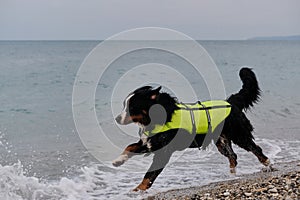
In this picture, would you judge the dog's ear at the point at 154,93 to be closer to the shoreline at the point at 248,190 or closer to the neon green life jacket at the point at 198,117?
the neon green life jacket at the point at 198,117

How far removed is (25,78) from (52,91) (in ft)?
23.5

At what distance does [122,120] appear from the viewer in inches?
223

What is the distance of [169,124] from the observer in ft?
18.9

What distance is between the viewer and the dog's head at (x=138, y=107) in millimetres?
5680

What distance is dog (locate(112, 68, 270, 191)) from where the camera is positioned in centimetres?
570

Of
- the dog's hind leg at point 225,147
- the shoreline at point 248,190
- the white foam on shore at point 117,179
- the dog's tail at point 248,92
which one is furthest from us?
the dog's tail at point 248,92

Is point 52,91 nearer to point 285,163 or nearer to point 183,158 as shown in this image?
point 183,158

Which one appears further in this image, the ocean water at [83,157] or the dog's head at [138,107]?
the ocean water at [83,157]

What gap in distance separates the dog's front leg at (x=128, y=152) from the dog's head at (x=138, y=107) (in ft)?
1.05

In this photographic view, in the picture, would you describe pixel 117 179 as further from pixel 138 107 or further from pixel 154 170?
pixel 138 107

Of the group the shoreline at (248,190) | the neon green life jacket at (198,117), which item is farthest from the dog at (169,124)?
the shoreline at (248,190)

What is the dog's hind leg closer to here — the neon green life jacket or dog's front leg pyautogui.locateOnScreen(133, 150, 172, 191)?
the neon green life jacket

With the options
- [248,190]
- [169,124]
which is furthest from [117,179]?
[248,190]

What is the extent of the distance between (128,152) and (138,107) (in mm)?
610
